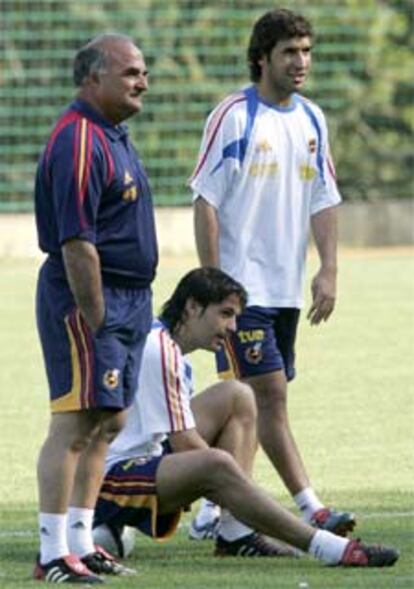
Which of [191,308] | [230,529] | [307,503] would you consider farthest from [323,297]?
[230,529]

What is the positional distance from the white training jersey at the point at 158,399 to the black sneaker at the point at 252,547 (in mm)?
482

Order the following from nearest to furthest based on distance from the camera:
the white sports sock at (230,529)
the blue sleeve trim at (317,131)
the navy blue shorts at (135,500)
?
the navy blue shorts at (135,500) < the white sports sock at (230,529) < the blue sleeve trim at (317,131)

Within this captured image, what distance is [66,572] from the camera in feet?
25.7

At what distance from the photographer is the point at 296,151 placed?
9.51 meters

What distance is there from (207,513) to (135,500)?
0.79 metres

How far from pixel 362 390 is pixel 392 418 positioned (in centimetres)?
143

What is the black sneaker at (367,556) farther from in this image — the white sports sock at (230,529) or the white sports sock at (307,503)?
the white sports sock at (307,503)

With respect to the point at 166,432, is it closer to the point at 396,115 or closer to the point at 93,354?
the point at 93,354

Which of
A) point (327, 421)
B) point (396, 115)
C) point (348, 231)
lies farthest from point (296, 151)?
point (396, 115)

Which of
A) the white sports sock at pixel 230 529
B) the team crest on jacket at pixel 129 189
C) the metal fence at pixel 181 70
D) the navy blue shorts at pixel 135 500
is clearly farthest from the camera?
the metal fence at pixel 181 70

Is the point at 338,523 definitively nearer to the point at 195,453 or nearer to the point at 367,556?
the point at 367,556

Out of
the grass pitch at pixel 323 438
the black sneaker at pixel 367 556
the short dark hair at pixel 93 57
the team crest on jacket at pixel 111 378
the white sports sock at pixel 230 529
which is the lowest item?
the grass pitch at pixel 323 438

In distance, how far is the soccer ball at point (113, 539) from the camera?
8.55m

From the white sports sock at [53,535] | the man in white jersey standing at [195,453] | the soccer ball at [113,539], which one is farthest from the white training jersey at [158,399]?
the white sports sock at [53,535]
